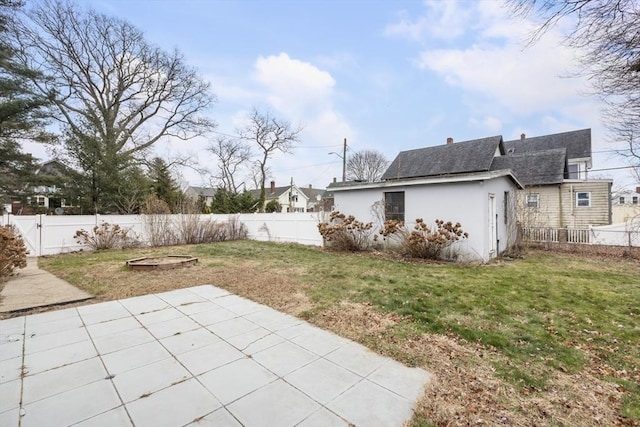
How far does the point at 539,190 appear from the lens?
15695 mm

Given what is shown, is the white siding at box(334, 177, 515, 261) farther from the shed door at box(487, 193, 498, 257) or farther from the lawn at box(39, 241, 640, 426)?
the lawn at box(39, 241, 640, 426)

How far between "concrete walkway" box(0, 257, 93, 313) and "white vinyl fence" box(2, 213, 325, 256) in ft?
13.0

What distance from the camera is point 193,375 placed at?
243 cm

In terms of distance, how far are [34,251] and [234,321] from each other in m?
10.1

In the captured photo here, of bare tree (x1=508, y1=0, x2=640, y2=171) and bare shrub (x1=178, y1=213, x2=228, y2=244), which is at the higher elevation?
bare tree (x1=508, y1=0, x2=640, y2=171)

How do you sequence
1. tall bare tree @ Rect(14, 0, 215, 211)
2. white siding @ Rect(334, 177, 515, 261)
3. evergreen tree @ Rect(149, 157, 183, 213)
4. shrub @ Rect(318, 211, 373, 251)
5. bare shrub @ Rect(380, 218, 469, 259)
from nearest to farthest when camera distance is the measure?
1. white siding @ Rect(334, 177, 515, 261)
2. bare shrub @ Rect(380, 218, 469, 259)
3. shrub @ Rect(318, 211, 373, 251)
4. tall bare tree @ Rect(14, 0, 215, 211)
5. evergreen tree @ Rect(149, 157, 183, 213)

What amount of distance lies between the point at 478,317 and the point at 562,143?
2315 centimetres

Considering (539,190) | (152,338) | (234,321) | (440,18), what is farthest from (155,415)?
(539,190)

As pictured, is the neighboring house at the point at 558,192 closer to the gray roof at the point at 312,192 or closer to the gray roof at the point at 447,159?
the gray roof at the point at 447,159

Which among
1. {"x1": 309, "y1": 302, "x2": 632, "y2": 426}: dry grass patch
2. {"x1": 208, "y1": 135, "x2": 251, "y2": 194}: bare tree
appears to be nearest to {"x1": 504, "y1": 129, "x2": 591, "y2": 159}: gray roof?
{"x1": 309, "y1": 302, "x2": 632, "y2": 426}: dry grass patch

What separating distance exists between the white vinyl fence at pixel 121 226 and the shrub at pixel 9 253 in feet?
13.1

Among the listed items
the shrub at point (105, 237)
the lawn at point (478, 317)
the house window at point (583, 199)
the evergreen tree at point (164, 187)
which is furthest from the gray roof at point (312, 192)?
the lawn at point (478, 317)

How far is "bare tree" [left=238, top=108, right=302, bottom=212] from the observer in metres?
24.8

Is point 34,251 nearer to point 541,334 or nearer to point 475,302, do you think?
point 475,302
